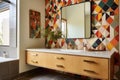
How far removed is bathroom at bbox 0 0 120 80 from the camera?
7.76ft

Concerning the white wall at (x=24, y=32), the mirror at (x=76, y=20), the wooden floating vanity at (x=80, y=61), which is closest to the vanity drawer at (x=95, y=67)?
the wooden floating vanity at (x=80, y=61)

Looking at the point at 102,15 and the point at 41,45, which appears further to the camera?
the point at 41,45

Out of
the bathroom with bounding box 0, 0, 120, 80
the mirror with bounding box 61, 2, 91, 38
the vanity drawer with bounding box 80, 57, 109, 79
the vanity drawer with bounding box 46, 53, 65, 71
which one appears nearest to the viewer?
the vanity drawer with bounding box 80, 57, 109, 79

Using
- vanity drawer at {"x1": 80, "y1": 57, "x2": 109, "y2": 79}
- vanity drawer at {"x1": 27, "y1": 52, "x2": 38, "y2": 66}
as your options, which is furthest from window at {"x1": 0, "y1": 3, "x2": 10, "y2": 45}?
vanity drawer at {"x1": 80, "y1": 57, "x2": 109, "y2": 79}

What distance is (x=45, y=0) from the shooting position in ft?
11.3

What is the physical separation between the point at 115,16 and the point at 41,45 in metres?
2.03

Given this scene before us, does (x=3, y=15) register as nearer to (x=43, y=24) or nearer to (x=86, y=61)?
(x=43, y=24)

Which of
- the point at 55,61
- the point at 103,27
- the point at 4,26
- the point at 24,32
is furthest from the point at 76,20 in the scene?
the point at 4,26

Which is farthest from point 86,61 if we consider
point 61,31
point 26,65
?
point 26,65

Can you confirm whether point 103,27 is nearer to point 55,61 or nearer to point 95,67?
point 95,67

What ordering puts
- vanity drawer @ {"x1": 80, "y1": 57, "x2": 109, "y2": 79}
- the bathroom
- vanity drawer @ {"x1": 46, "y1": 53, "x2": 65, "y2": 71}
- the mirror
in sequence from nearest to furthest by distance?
vanity drawer @ {"x1": 80, "y1": 57, "x2": 109, "y2": 79} < vanity drawer @ {"x1": 46, "y1": 53, "x2": 65, "y2": 71} < the bathroom < the mirror

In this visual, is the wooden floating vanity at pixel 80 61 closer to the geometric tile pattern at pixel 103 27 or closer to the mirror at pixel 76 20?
the geometric tile pattern at pixel 103 27

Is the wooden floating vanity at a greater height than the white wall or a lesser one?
lesser

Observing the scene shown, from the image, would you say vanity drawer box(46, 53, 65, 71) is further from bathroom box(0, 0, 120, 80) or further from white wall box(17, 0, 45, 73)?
white wall box(17, 0, 45, 73)
